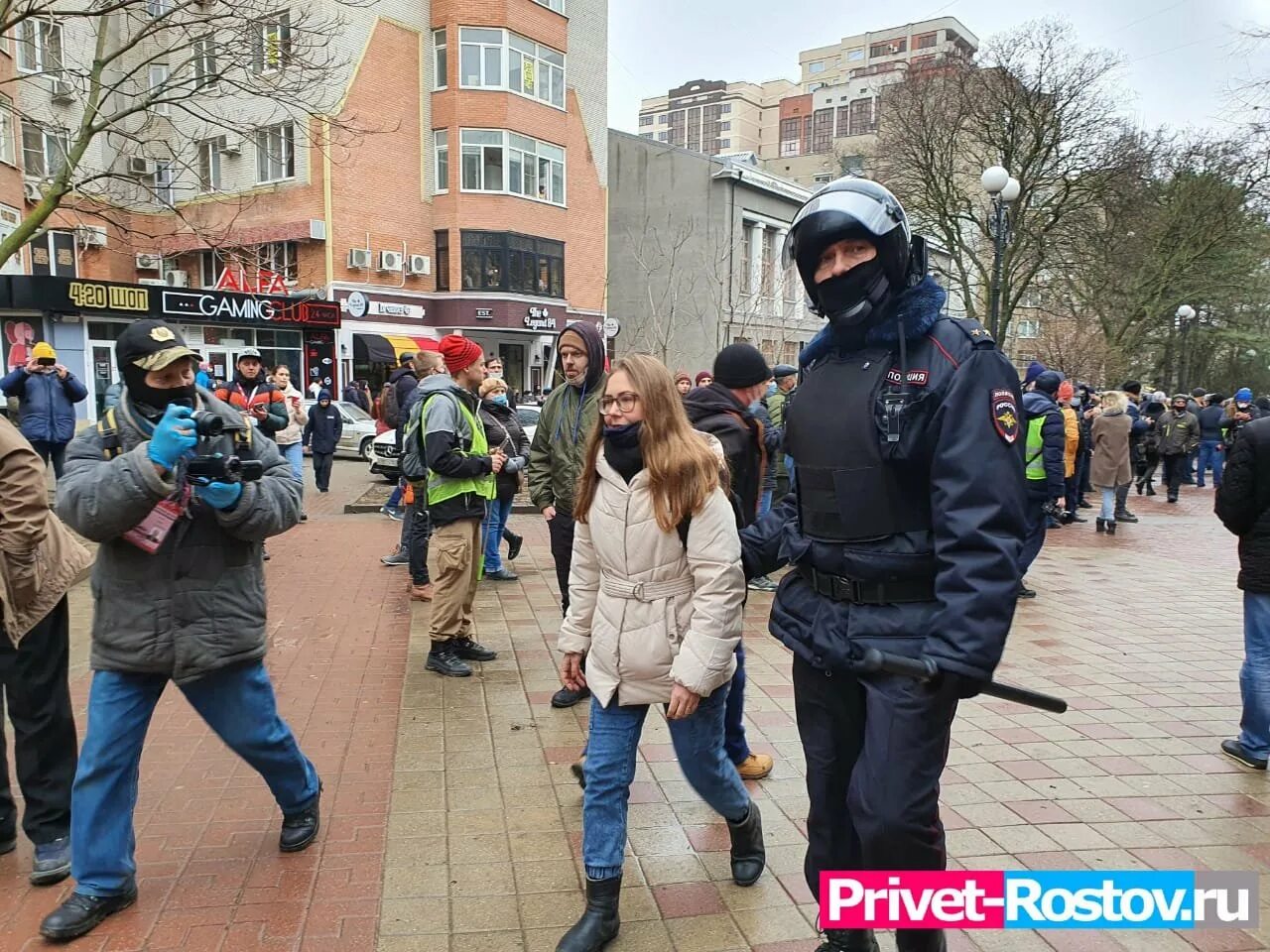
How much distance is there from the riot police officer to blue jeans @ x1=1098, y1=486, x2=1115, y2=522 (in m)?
11.5

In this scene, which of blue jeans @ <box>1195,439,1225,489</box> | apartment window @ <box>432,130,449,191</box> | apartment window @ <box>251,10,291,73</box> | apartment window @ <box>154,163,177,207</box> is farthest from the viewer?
apartment window @ <box>432,130,449,191</box>

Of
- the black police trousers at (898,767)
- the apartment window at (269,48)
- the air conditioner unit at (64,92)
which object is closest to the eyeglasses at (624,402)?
the black police trousers at (898,767)

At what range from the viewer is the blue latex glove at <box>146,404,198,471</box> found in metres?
2.60

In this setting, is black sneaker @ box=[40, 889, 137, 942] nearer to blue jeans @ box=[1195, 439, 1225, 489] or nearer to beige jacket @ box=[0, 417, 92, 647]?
beige jacket @ box=[0, 417, 92, 647]

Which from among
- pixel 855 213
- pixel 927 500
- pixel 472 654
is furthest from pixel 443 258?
pixel 927 500

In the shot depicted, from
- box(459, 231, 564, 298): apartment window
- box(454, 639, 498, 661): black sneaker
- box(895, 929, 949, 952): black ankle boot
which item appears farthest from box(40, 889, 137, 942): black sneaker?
box(459, 231, 564, 298): apartment window

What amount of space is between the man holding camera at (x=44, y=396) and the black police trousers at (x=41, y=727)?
785cm

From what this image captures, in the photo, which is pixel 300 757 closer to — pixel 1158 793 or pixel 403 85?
pixel 1158 793

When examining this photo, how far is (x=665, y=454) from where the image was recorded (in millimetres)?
2777

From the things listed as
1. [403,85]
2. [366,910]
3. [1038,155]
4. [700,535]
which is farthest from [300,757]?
[403,85]

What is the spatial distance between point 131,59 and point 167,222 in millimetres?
6141

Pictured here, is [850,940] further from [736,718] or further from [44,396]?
[44,396]

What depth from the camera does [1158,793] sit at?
154 inches

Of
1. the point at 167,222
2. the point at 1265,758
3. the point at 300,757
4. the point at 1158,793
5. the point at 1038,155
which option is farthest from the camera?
the point at 167,222
